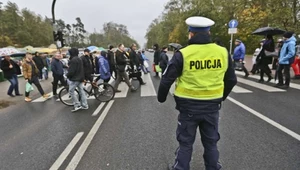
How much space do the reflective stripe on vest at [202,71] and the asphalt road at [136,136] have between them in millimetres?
1308

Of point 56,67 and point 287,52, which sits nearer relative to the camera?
point 287,52

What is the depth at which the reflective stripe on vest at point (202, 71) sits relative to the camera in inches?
89.1

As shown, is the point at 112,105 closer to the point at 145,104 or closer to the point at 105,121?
the point at 145,104

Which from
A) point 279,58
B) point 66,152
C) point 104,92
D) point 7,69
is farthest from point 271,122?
point 7,69

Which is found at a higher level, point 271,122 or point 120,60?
point 120,60

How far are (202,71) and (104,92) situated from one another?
5797 millimetres

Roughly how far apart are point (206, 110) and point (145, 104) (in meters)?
4.50

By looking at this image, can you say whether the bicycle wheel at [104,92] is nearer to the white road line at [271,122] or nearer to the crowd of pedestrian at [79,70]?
the crowd of pedestrian at [79,70]

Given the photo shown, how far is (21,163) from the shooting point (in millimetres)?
3535

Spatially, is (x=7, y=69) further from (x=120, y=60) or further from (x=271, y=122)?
(x=271, y=122)

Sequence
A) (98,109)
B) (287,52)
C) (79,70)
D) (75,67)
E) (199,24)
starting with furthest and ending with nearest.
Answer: (287,52) < (98,109) < (79,70) < (75,67) < (199,24)

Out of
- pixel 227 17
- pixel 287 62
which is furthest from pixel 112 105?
pixel 227 17

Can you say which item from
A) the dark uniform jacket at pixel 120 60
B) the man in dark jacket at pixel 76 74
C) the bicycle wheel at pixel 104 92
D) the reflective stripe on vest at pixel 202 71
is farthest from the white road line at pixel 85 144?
the dark uniform jacket at pixel 120 60

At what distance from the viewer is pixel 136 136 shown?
4332 millimetres
